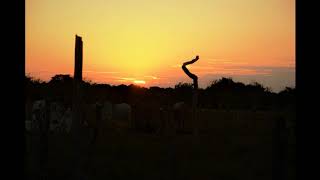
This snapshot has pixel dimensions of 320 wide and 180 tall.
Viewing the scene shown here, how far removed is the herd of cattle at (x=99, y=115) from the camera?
12.8 metres

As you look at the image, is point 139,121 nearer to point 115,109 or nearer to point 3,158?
point 115,109

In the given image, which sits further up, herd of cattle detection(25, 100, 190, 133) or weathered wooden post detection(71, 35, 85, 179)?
weathered wooden post detection(71, 35, 85, 179)

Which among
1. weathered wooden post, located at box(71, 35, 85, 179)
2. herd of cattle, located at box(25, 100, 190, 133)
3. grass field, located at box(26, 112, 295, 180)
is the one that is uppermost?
weathered wooden post, located at box(71, 35, 85, 179)

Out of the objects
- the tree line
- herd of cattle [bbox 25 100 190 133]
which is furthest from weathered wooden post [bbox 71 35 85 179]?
the tree line

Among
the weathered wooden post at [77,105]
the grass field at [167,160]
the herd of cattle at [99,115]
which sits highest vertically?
the weathered wooden post at [77,105]

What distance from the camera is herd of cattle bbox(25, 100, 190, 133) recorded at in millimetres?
12812

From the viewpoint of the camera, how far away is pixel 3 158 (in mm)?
1588

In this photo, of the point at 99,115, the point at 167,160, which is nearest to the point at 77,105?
the point at 167,160

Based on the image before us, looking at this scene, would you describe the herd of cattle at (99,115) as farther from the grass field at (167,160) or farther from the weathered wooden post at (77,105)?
the weathered wooden post at (77,105)

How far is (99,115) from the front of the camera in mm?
12227

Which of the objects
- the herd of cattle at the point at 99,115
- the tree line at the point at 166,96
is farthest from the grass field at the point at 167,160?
the tree line at the point at 166,96

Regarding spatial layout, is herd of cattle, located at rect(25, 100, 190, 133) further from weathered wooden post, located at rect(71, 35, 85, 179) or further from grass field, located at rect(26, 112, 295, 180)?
weathered wooden post, located at rect(71, 35, 85, 179)

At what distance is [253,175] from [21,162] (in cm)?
753

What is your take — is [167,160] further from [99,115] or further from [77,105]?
[99,115]
